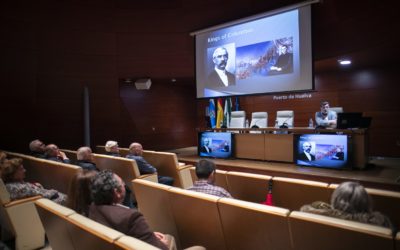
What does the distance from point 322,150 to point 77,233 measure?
4.27 metres

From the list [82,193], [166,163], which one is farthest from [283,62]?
[82,193]

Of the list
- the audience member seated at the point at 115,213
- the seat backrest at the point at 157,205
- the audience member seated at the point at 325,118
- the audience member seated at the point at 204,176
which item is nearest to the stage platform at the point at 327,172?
the audience member seated at the point at 325,118

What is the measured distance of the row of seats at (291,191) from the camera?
2.08 meters

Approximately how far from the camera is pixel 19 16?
20.0 feet

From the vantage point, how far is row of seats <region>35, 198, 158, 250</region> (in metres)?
1.27

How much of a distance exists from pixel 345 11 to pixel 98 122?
5837mm

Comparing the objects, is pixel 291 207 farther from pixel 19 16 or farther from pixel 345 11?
pixel 19 16

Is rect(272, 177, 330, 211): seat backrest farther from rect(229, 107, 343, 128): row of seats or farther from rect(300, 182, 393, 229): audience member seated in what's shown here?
rect(229, 107, 343, 128): row of seats

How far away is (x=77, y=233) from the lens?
1518mm

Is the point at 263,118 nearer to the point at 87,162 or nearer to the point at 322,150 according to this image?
the point at 322,150

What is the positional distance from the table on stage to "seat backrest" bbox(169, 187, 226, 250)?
11.4 ft

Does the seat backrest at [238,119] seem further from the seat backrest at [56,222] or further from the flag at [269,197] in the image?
the seat backrest at [56,222]

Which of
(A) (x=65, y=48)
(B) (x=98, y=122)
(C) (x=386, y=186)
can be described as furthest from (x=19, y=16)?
(C) (x=386, y=186)

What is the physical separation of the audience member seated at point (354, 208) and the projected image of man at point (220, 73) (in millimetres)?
5048
